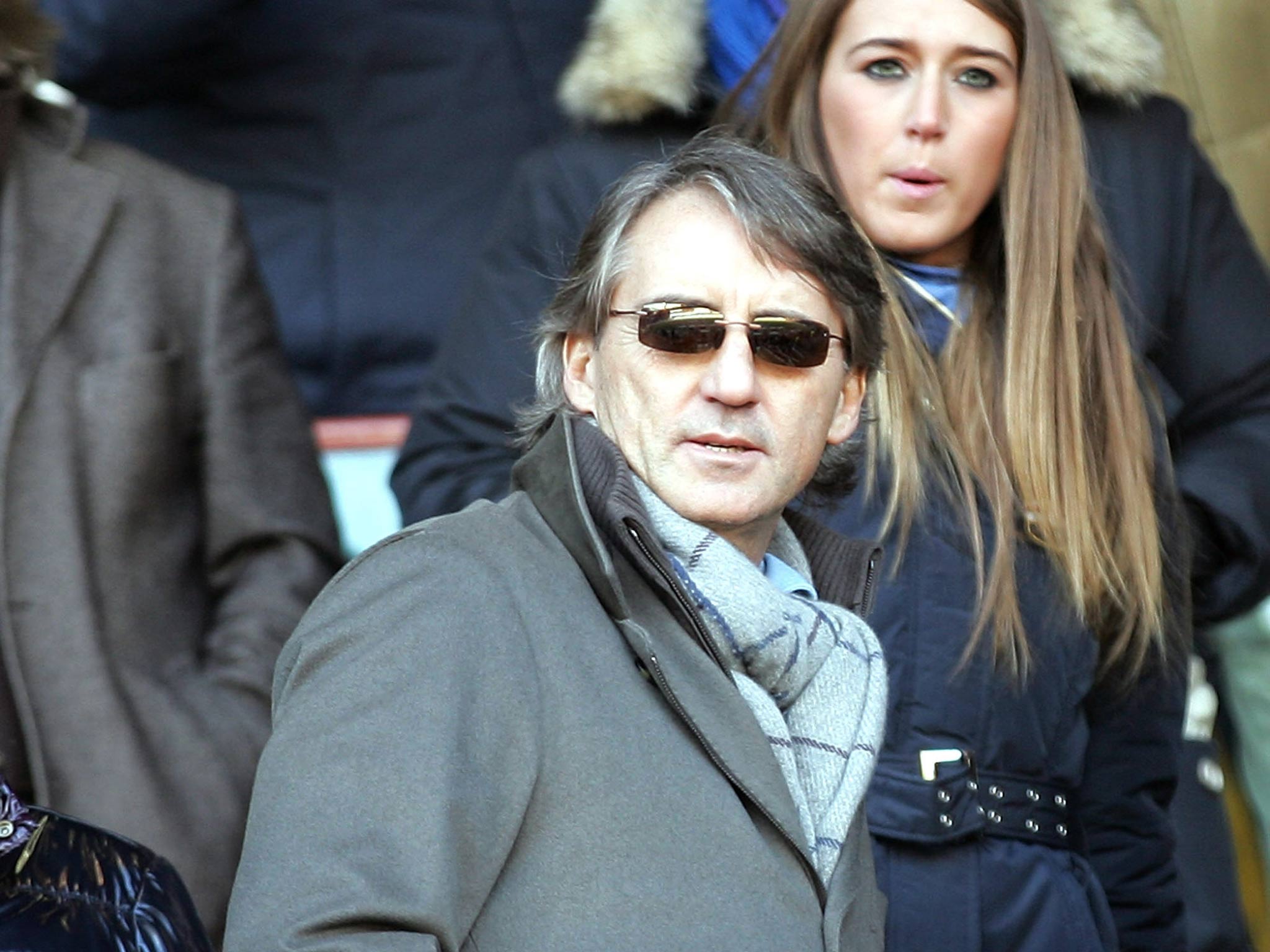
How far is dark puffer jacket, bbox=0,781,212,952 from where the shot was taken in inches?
64.7

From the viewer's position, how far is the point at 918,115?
3135 mm

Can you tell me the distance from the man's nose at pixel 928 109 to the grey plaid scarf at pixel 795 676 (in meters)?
1.06

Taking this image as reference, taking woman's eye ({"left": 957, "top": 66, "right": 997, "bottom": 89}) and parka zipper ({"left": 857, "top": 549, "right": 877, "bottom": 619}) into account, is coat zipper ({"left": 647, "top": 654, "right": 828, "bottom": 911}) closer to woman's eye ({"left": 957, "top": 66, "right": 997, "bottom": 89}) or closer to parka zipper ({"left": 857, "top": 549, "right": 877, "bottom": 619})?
parka zipper ({"left": 857, "top": 549, "right": 877, "bottom": 619})

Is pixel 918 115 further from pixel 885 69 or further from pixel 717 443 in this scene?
pixel 717 443

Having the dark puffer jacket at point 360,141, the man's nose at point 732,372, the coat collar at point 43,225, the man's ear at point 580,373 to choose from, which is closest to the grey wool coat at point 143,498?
the coat collar at point 43,225

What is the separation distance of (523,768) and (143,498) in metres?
1.29

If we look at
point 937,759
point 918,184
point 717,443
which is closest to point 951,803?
point 937,759

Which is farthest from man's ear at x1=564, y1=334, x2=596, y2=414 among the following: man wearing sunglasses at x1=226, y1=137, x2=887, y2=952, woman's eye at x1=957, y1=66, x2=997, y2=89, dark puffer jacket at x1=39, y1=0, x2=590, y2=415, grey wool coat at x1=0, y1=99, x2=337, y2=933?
dark puffer jacket at x1=39, y1=0, x2=590, y2=415

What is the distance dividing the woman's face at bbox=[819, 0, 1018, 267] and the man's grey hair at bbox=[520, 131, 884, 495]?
2.22 ft

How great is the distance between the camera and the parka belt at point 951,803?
270cm

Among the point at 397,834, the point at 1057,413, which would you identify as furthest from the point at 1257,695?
the point at 397,834

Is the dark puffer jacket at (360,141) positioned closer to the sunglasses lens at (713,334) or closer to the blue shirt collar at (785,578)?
the blue shirt collar at (785,578)

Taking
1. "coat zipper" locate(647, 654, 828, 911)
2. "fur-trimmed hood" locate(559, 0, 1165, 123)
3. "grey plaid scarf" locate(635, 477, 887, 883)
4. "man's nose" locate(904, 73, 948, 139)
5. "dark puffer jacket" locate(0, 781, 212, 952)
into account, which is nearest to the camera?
"dark puffer jacket" locate(0, 781, 212, 952)

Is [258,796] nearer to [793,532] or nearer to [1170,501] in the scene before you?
[793,532]
